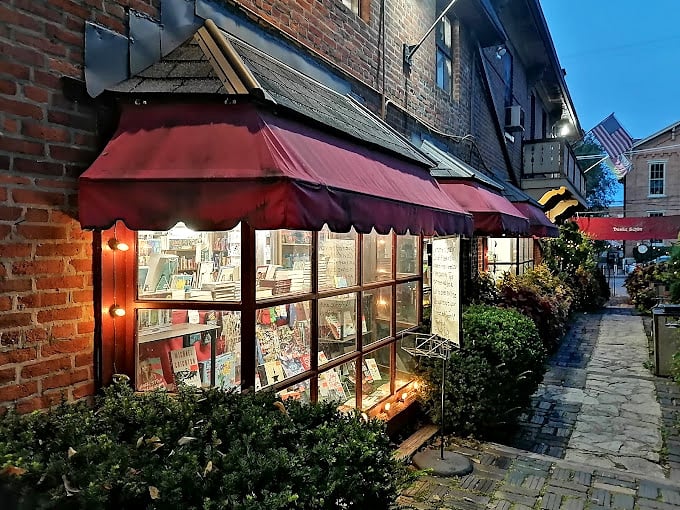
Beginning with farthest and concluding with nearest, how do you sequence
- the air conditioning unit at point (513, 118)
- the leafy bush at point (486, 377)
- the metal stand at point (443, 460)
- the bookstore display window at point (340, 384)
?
the air conditioning unit at point (513, 118)
the leafy bush at point (486, 377)
the metal stand at point (443, 460)
the bookstore display window at point (340, 384)

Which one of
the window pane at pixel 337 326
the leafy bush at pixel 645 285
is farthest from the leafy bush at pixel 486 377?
the leafy bush at pixel 645 285

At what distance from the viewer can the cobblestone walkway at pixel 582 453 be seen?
4.34 meters

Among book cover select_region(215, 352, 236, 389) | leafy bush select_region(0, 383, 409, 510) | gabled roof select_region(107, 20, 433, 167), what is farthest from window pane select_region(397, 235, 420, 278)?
leafy bush select_region(0, 383, 409, 510)

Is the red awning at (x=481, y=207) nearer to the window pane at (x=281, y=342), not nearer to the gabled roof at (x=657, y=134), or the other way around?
the window pane at (x=281, y=342)

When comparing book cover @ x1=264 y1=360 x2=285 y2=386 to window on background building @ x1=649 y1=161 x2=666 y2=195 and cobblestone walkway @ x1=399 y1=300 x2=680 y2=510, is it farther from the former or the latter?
window on background building @ x1=649 y1=161 x2=666 y2=195

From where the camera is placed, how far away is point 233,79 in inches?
131

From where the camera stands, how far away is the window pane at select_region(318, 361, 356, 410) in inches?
186

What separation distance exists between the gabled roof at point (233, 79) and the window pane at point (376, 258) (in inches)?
44.6

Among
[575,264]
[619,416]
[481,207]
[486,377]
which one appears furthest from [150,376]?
[575,264]

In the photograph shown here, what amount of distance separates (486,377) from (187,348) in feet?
10.4

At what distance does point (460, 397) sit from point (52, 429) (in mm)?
3980

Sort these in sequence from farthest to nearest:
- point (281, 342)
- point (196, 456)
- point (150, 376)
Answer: point (281, 342) → point (150, 376) → point (196, 456)

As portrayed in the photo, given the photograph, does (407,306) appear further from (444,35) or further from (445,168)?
(444,35)

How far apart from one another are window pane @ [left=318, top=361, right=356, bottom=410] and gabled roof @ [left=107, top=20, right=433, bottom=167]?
6.60 ft
